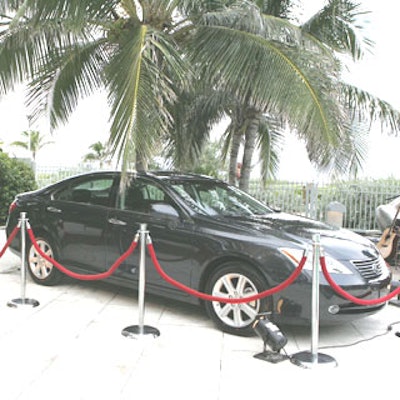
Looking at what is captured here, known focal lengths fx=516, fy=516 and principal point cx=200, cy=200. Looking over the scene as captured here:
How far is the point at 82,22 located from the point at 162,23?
1.57m

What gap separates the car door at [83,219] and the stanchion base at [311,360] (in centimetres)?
271

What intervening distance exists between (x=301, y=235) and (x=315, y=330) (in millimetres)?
1121

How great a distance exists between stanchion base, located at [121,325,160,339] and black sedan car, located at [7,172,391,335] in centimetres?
53

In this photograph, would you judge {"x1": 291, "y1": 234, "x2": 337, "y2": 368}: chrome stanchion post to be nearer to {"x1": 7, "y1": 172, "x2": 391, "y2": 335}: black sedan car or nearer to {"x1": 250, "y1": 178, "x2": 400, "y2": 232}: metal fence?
{"x1": 7, "y1": 172, "x2": 391, "y2": 335}: black sedan car

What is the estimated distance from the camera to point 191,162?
1188cm

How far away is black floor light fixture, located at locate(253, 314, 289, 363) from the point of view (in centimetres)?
445

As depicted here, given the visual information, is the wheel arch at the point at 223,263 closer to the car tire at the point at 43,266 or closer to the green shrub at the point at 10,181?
the car tire at the point at 43,266

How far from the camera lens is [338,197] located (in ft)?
47.4

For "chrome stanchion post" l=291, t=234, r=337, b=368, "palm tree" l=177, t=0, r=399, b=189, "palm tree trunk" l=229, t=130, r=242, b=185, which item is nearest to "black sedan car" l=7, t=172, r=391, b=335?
"chrome stanchion post" l=291, t=234, r=337, b=368

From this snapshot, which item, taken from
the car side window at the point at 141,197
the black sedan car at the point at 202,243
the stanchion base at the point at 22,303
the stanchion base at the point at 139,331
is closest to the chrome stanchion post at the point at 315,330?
the black sedan car at the point at 202,243

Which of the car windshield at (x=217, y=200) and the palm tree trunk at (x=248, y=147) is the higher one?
the palm tree trunk at (x=248, y=147)

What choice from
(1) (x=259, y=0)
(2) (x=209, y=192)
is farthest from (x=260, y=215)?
(1) (x=259, y=0)

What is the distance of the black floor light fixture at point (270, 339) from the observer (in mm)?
4453

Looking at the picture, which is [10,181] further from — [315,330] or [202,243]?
[315,330]
